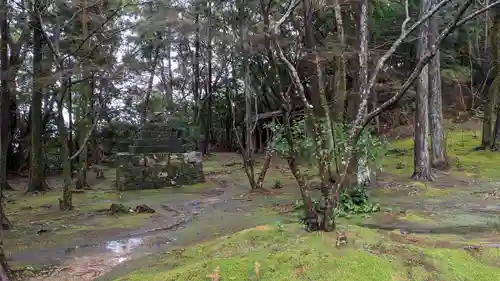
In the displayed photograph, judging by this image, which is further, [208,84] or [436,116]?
[208,84]

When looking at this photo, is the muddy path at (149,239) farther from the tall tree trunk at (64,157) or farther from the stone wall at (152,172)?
the stone wall at (152,172)

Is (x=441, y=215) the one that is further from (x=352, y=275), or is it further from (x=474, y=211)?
(x=352, y=275)

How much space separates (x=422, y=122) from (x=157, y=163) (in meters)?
7.79

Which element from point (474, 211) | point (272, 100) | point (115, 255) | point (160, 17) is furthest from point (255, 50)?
point (115, 255)

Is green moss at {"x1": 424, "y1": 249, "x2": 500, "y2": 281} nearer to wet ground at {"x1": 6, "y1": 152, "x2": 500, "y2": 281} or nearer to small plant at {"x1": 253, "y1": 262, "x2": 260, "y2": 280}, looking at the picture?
wet ground at {"x1": 6, "y1": 152, "x2": 500, "y2": 281}

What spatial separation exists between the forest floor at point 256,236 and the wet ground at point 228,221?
0.02 metres

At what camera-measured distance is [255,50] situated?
50.9 ft

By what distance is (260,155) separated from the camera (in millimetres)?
22797

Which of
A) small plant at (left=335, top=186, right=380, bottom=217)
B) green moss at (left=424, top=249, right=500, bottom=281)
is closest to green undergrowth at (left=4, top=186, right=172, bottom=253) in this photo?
small plant at (left=335, top=186, right=380, bottom=217)

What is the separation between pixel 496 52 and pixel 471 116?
6304mm

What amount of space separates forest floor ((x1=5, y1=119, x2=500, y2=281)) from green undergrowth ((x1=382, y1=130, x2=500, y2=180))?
0.15m

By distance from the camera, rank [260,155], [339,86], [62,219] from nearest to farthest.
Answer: [62,219]
[339,86]
[260,155]

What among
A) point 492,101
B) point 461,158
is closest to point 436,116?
point 461,158

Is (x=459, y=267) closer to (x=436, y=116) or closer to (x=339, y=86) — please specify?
(x=339, y=86)
